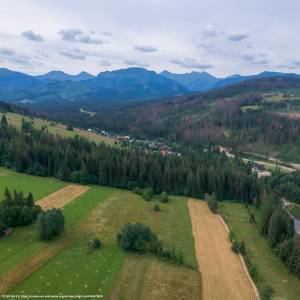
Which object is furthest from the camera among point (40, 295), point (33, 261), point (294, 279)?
point (294, 279)

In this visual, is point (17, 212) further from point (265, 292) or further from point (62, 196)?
point (265, 292)

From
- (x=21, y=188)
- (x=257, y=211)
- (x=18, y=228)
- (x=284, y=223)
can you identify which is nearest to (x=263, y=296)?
(x=284, y=223)

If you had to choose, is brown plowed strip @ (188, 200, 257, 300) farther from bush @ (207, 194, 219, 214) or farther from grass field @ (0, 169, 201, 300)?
bush @ (207, 194, 219, 214)

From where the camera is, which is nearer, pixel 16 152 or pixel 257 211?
pixel 257 211

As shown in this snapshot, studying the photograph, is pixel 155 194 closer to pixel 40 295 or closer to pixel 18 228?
pixel 18 228

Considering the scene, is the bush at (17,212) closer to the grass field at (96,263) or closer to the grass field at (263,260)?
the grass field at (96,263)

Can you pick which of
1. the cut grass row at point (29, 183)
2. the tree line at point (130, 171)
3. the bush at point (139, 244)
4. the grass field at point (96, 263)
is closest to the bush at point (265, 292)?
the grass field at point (96, 263)

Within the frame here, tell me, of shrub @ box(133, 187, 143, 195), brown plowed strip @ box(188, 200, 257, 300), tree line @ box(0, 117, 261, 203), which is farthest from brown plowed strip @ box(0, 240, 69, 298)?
tree line @ box(0, 117, 261, 203)
